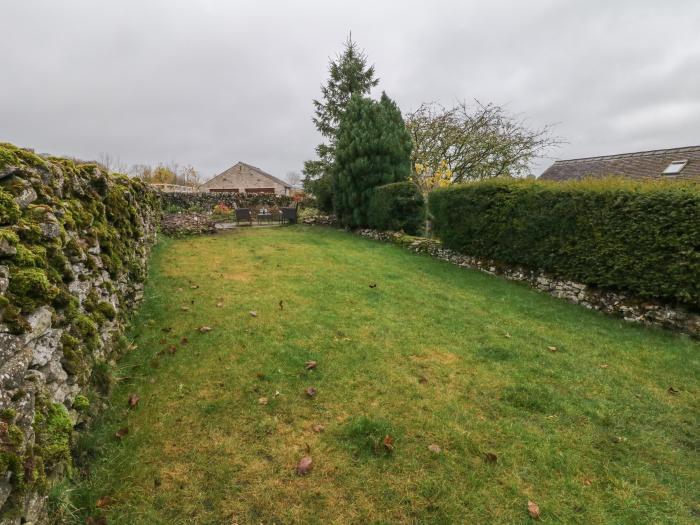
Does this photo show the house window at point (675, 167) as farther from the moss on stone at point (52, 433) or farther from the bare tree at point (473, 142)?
the moss on stone at point (52, 433)

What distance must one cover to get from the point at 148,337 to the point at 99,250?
1379 mm

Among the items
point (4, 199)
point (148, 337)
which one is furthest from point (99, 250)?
point (4, 199)

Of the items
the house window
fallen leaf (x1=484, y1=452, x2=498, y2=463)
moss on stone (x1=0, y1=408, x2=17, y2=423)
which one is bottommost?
fallen leaf (x1=484, y1=452, x2=498, y2=463)

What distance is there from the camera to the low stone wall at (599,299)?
249 inches

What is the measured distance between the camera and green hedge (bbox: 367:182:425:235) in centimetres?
1478

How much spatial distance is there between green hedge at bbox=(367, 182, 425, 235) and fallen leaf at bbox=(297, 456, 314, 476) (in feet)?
41.3

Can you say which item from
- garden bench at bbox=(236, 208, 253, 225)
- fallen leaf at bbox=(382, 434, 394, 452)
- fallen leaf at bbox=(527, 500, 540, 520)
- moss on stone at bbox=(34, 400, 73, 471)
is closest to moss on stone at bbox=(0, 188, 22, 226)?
moss on stone at bbox=(34, 400, 73, 471)

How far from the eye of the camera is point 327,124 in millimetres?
23344

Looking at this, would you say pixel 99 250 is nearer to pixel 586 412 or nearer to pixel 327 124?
pixel 586 412

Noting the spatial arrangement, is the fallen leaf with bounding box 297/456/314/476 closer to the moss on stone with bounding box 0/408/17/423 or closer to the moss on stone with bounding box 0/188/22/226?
the moss on stone with bounding box 0/408/17/423

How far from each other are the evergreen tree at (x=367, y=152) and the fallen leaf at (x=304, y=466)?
14.3 m

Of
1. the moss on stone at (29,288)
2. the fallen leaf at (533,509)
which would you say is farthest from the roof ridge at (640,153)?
the moss on stone at (29,288)

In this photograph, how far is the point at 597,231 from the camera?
741cm

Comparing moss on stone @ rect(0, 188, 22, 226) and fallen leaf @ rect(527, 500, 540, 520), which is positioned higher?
moss on stone @ rect(0, 188, 22, 226)
